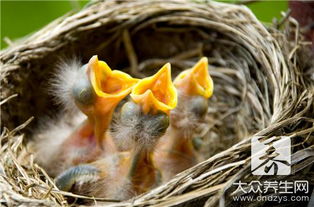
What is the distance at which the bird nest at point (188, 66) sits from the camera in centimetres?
138

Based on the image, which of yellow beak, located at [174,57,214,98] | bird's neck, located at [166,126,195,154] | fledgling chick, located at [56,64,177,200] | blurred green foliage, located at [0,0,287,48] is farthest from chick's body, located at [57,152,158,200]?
blurred green foliage, located at [0,0,287,48]

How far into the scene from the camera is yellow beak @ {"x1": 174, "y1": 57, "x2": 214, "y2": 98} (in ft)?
5.58

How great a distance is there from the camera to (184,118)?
173cm

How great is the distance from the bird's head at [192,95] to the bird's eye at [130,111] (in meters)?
0.22

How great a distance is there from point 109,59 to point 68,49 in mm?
215

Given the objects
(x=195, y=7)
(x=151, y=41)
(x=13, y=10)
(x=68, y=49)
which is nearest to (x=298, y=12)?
(x=195, y=7)

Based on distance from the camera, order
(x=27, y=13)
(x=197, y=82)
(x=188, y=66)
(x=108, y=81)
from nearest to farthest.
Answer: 1. (x=108, y=81)
2. (x=197, y=82)
3. (x=188, y=66)
4. (x=27, y=13)

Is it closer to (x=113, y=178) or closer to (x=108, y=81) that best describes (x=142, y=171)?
(x=113, y=178)

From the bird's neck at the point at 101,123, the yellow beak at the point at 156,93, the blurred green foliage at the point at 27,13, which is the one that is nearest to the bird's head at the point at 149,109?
the yellow beak at the point at 156,93

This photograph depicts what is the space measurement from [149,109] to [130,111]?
0.05 metres

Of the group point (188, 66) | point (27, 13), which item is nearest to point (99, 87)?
point (188, 66)

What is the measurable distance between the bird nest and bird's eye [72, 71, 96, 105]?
20 centimetres

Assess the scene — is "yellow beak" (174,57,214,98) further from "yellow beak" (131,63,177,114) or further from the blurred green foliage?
the blurred green foliage

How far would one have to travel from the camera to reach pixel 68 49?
193 cm
